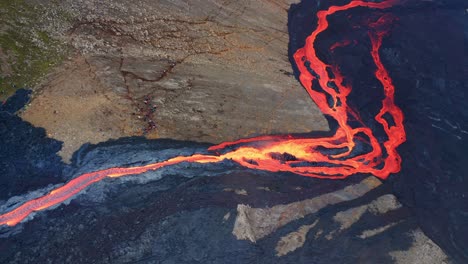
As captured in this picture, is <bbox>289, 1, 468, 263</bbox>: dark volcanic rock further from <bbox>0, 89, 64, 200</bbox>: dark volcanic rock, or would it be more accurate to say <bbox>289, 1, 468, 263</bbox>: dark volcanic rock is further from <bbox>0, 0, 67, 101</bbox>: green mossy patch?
<bbox>0, 89, 64, 200</bbox>: dark volcanic rock

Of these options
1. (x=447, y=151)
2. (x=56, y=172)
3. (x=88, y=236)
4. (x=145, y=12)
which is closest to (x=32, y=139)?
(x=56, y=172)

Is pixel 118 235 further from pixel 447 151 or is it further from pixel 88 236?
pixel 447 151

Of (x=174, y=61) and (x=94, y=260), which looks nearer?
(x=94, y=260)

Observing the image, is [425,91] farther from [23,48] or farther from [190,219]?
[23,48]

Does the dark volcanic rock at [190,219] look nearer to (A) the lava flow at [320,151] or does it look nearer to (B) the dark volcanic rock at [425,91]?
(A) the lava flow at [320,151]

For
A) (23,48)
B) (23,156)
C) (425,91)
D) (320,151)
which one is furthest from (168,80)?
(425,91)

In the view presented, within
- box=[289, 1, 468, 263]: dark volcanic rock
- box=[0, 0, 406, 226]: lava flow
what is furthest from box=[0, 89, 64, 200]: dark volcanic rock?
box=[289, 1, 468, 263]: dark volcanic rock
